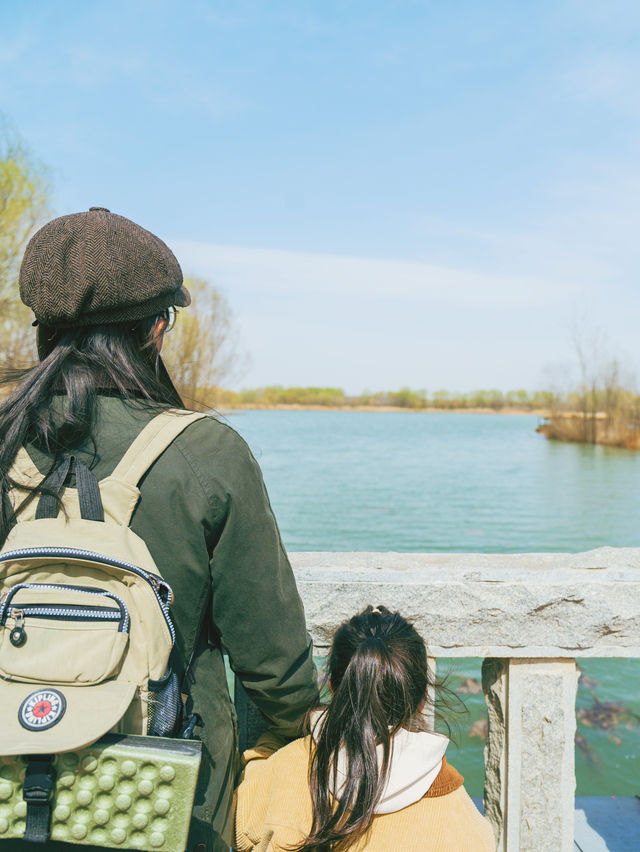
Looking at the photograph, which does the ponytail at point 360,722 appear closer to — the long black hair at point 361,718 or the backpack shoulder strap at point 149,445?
the long black hair at point 361,718

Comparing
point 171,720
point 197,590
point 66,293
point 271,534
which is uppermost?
point 66,293

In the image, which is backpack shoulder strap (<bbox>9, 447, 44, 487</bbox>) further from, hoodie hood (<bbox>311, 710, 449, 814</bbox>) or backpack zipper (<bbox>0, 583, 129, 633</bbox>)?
hoodie hood (<bbox>311, 710, 449, 814</bbox>)

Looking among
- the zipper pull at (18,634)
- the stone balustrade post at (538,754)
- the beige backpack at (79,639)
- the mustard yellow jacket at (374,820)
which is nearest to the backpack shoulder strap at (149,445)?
the beige backpack at (79,639)

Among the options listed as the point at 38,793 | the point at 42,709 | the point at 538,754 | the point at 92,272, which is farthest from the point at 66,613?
the point at 538,754

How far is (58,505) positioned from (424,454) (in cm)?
3749

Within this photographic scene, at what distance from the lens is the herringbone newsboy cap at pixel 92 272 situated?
4.31 ft

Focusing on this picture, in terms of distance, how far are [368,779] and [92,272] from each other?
3.92ft

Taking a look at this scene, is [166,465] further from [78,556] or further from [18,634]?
[18,634]

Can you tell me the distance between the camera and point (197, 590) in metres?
1.31

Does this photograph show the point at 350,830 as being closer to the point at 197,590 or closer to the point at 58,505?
the point at 197,590

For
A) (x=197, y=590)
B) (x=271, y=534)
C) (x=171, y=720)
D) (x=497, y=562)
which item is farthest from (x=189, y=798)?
(x=497, y=562)

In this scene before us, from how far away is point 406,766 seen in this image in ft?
5.27

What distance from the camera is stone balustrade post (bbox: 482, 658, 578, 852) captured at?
1.99 meters

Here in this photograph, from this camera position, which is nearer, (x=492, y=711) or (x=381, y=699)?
(x=381, y=699)
